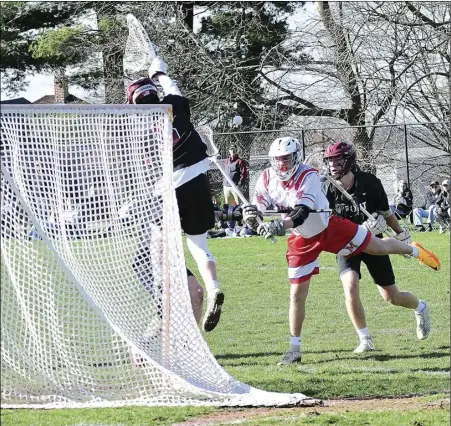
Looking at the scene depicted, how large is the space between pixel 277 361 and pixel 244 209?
43.7 inches

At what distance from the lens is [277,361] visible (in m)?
6.39

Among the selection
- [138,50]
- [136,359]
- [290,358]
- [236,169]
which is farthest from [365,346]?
[236,169]

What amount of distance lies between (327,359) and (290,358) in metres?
0.27

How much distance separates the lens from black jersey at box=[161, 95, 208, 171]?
6055mm

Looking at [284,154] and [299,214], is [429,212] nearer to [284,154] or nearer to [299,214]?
[284,154]

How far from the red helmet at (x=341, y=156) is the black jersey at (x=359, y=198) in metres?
0.11

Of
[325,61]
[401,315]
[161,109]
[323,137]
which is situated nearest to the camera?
[161,109]

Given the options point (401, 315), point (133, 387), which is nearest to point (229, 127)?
point (401, 315)

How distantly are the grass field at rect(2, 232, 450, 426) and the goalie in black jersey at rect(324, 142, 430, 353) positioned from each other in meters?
0.21

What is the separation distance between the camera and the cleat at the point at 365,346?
262 inches

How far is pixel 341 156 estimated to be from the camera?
6789 millimetres

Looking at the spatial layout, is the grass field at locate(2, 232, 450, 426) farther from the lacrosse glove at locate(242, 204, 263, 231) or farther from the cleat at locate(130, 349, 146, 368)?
the lacrosse glove at locate(242, 204, 263, 231)

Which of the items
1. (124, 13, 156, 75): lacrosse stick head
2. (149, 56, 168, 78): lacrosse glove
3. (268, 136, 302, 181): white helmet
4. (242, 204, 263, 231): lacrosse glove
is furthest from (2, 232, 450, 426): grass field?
(124, 13, 156, 75): lacrosse stick head

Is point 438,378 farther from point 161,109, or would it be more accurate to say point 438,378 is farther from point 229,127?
point 229,127
